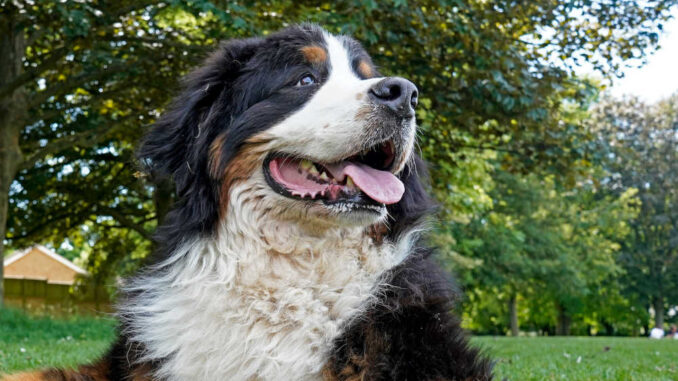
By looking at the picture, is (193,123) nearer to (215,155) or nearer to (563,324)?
(215,155)

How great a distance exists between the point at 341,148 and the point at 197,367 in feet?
3.70

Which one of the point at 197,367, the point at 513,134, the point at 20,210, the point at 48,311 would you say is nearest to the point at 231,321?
the point at 197,367

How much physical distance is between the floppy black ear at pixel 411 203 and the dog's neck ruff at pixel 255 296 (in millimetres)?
78

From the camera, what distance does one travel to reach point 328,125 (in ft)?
10.2

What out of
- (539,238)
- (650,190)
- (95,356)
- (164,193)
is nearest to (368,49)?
(164,193)

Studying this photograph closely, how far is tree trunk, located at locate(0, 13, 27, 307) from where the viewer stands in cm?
1257

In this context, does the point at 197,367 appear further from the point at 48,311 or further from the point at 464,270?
the point at 464,270

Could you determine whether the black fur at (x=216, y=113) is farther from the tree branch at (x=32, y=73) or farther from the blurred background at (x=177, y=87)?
the tree branch at (x=32, y=73)

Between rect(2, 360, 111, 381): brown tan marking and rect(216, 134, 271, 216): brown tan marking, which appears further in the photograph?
rect(2, 360, 111, 381): brown tan marking

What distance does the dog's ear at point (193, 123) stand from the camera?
10.8ft

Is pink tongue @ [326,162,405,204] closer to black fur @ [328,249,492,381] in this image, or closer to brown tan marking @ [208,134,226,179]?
black fur @ [328,249,492,381]

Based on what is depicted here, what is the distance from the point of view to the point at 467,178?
60.3 feet

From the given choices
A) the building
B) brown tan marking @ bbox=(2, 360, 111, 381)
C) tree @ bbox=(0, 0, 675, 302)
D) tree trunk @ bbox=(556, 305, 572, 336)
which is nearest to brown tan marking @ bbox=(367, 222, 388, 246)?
brown tan marking @ bbox=(2, 360, 111, 381)

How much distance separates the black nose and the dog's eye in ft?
1.30
